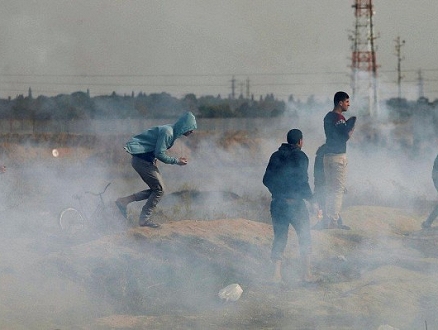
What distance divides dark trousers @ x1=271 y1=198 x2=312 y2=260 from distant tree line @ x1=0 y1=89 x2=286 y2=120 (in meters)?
36.4

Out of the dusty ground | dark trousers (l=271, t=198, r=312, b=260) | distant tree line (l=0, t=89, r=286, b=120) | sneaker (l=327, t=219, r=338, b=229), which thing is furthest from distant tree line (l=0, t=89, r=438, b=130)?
dark trousers (l=271, t=198, r=312, b=260)

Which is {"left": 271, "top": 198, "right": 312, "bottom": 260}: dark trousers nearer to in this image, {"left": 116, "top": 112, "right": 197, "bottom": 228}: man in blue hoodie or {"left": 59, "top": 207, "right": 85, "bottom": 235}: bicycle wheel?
{"left": 116, "top": 112, "right": 197, "bottom": 228}: man in blue hoodie

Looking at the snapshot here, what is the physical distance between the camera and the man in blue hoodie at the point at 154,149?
10.5 metres

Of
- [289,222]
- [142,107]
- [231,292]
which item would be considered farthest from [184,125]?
[142,107]

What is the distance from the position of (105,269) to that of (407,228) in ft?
20.7

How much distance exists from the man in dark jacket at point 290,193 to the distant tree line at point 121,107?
119ft

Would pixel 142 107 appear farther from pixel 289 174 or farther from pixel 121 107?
pixel 289 174

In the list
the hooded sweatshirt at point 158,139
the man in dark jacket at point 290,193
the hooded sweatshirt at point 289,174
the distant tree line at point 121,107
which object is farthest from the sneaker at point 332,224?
the distant tree line at point 121,107

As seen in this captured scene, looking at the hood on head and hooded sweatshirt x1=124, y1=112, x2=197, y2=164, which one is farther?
the hood on head

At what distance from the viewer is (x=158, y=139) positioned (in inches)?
412

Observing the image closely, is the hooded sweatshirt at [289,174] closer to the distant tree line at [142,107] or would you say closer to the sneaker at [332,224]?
the sneaker at [332,224]

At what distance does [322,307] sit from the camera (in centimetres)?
907

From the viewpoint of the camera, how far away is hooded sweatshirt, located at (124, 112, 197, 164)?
10.4m

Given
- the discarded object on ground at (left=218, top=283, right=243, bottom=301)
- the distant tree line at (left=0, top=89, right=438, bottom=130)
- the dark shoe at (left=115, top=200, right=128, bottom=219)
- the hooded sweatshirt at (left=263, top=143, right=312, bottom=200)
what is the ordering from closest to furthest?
the discarded object on ground at (left=218, top=283, right=243, bottom=301) < the hooded sweatshirt at (left=263, top=143, right=312, bottom=200) < the dark shoe at (left=115, top=200, right=128, bottom=219) < the distant tree line at (left=0, top=89, right=438, bottom=130)
